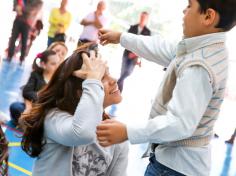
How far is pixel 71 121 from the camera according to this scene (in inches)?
60.2

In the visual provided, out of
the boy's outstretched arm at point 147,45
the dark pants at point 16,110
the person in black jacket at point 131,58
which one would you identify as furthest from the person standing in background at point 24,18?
the boy's outstretched arm at point 147,45

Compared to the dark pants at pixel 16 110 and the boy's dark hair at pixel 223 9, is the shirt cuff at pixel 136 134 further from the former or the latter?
the dark pants at pixel 16 110

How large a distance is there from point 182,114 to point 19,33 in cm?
613

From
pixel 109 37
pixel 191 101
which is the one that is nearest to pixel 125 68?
pixel 109 37

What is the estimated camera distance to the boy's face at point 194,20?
1453 millimetres

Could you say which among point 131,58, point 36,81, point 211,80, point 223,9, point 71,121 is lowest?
point 131,58

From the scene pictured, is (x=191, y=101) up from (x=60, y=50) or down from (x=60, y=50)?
up

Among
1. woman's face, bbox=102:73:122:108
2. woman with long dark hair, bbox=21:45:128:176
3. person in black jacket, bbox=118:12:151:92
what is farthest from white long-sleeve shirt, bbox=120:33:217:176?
person in black jacket, bbox=118:12:151:92

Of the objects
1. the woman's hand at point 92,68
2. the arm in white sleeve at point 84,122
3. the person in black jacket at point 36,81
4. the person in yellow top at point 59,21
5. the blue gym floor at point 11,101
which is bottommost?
the blue gym floor at point 11,101

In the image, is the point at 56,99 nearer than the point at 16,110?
Yes

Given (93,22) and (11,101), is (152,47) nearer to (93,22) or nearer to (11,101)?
(11,101)

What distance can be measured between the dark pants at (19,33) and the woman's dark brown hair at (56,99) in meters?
5.58

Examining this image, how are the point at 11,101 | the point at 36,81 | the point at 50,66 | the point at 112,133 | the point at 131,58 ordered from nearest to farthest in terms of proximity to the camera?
the point at 112,133 → the point at 36,81 → the point at 50,66 → the point at 11,101 → the point at 131,58

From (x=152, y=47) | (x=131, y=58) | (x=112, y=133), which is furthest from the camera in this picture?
(x=131, y=58)
